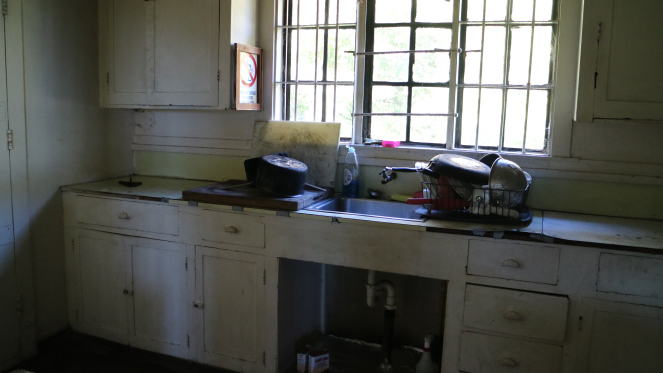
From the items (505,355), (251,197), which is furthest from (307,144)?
(505,355)

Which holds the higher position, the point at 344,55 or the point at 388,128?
the point at 344,55

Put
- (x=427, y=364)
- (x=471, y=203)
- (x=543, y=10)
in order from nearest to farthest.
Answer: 1. (x=471, y=203)
2. (x=427, y=364)
3. (x=543, y=10)

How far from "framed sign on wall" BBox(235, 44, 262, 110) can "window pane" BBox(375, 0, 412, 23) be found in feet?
2.41

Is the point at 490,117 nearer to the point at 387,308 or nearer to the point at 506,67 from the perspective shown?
the point at 506,67

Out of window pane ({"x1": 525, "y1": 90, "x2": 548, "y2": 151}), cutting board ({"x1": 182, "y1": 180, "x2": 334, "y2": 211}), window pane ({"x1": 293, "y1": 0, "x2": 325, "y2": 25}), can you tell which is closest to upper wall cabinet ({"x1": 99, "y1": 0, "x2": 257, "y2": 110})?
window pane ({"x1": 293, "y1": 0, "x2": 325, "y2": 25})

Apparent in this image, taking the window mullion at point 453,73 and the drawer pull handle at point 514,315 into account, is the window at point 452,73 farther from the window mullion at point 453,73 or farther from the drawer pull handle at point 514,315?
the drawer pull handle at point 514,315

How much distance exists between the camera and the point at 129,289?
114 inches

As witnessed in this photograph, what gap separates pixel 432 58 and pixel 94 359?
2.49 meters

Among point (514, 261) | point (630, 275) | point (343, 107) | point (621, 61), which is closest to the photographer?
point (630, 275)

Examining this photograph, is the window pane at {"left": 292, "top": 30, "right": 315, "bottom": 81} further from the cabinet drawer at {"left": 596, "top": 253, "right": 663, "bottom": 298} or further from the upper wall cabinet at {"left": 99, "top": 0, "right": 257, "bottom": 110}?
the cabinet drawer at {"left": 596, "top": 253, "right": 663, "bottom": 298}

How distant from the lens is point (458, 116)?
2.82 m

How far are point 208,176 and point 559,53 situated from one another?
6.98 ft

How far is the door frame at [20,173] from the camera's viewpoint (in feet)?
8.84

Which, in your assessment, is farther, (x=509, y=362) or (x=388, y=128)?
(x=388, y=128)
